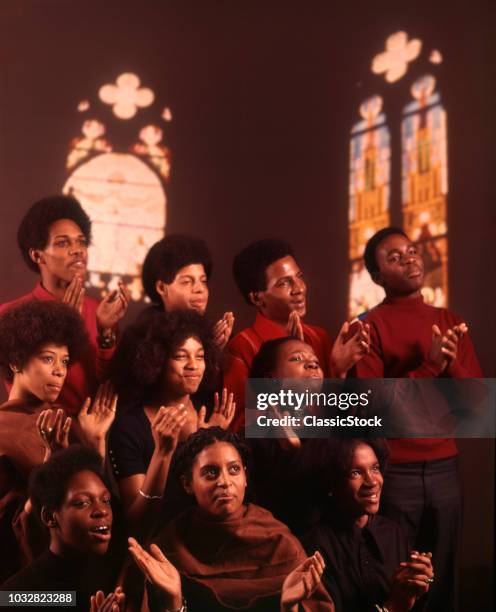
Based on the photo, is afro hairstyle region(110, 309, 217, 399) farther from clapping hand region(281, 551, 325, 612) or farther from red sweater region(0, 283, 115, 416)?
clapping hand region(281, 551, 325, 612)

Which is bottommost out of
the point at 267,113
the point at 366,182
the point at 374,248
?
the point at 374,248

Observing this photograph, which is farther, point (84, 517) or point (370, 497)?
point (370, 497)

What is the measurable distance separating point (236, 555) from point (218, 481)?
269 millimetres

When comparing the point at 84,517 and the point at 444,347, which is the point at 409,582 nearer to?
the point at 444,347

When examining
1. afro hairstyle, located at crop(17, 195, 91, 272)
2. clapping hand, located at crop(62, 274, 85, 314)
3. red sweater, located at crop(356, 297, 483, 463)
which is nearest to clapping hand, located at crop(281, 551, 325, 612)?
red sweater, located at crop(356, 297, 483, 463)

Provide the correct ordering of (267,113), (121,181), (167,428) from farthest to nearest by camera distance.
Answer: (267,113)
(121,181)
(167,428)

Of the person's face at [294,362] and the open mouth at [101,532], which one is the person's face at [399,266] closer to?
the person's face at [294,362]

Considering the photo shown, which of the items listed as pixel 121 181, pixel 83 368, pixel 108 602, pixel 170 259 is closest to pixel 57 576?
pixel 108 602

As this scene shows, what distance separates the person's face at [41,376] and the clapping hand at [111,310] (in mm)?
208

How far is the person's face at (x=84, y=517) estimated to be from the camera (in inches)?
126

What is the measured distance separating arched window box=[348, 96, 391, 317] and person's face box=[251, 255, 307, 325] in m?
0.24

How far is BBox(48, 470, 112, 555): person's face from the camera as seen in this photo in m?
3.19

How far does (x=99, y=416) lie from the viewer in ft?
11.1

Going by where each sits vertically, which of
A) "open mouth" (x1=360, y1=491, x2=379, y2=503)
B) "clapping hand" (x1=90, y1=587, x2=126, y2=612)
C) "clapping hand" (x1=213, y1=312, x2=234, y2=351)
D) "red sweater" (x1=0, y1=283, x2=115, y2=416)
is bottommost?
"clapping hand" (x1=90, y1=587, x2=126, y2=612)
